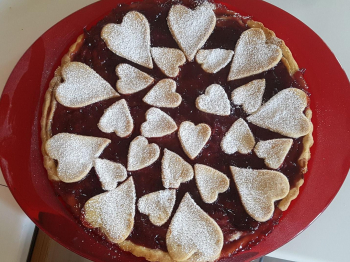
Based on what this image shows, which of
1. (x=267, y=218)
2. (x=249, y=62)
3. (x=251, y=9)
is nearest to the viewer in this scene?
(x=267, y=218)

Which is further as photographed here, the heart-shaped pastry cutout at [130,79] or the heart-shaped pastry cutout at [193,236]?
the heart-shaped pastry cutout at [130,79]

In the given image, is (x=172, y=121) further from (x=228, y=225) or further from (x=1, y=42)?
(x=1, y=42)

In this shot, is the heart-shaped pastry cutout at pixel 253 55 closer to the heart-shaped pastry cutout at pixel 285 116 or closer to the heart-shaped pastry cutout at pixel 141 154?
the heart-shaped pastry cutout at pixel 285 116

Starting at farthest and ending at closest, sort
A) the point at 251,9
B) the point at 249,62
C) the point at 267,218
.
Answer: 1. the point at 251,9
2. the point at 249,62
3. the point at 267,218

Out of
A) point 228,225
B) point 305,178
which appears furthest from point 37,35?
point 305,178

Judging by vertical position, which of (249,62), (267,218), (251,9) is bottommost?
(267,218)

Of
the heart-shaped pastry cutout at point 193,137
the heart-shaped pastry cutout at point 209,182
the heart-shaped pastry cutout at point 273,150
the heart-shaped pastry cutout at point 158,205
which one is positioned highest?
the heart-shaped pastry cutout at point 193,137

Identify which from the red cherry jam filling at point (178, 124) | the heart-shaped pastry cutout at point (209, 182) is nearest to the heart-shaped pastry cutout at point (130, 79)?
the red cherry jam filling at point (178, 124)
